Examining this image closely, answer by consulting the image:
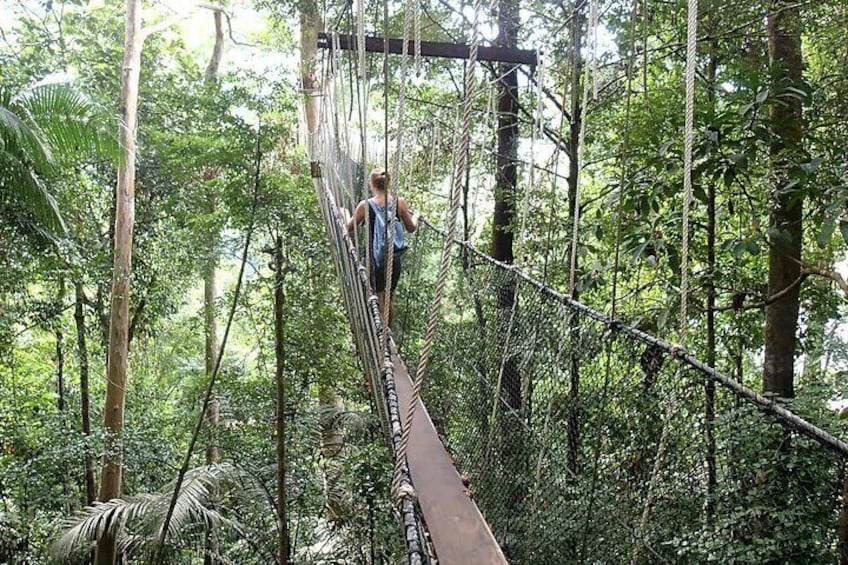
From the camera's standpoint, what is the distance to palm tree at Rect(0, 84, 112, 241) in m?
2.99

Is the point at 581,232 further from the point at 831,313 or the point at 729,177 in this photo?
the point at 729,177

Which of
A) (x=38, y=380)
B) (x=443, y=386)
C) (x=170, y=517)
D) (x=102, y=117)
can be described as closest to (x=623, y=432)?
(x=443, y=386)

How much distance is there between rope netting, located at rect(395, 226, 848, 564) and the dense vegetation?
0.09ft

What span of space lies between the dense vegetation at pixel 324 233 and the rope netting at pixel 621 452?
1.1 inches

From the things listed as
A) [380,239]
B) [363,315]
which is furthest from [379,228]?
[363,315]

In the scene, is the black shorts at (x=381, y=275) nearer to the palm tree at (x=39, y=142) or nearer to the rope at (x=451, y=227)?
the rope at (x=451, y=227)

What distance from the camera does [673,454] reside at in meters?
1.38

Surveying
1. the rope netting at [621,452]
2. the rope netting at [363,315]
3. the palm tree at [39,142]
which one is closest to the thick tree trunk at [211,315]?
the rope netting at [363,315]

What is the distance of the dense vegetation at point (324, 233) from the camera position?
1706 mm

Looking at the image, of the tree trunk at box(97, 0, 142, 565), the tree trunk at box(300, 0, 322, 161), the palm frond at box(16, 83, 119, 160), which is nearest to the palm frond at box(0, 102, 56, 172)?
the palm frond at box(16, 83, 119, 160)

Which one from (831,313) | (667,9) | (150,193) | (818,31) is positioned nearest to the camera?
(818,31)

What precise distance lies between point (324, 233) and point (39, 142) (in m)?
1.71

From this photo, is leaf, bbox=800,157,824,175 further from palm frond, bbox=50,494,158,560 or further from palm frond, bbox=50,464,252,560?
palm frond, bbox=50,494,158,560

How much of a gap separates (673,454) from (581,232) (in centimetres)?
140
